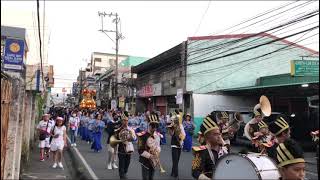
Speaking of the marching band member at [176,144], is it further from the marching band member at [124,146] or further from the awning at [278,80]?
the awning at [278,80]

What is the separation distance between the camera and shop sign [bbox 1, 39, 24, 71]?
1568cm

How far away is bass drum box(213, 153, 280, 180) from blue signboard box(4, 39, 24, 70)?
1235cm

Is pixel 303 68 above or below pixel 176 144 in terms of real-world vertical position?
above

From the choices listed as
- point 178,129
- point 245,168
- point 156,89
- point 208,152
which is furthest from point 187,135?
point 156,89

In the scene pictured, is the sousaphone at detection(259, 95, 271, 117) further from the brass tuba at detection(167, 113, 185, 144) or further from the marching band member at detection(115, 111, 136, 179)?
the brass tuba at detection(167, 113, 185, 144)

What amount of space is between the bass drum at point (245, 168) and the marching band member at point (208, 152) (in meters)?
0.33

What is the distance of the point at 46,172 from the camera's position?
518 inches

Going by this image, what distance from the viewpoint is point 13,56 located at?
16.2 meters

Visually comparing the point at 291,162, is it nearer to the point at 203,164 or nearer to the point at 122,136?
the point at 203,164

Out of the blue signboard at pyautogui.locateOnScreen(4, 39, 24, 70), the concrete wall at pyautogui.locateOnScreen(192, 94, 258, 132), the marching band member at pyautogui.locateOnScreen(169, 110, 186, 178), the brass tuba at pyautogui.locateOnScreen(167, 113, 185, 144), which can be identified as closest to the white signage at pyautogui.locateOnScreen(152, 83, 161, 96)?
the concrete wall at pyautogui.locateOnScreen(192, 94, 258, 132)

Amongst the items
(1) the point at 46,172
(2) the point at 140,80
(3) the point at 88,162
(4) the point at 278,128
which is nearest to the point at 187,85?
(2) the point at 140,80

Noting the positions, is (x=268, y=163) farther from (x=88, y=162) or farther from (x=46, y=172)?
(x=88, y=162)

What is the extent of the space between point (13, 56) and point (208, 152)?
12.6 meters

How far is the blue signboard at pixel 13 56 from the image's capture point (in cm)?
1570
